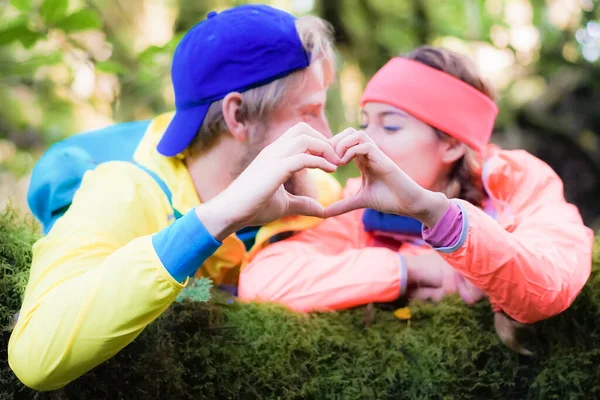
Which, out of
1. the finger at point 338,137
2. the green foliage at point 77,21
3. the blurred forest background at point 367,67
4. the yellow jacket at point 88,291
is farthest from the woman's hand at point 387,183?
the blurred forest background at point 367,67

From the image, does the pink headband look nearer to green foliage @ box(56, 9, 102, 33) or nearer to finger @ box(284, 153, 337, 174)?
finger @ box(284, 153, 337, 174)

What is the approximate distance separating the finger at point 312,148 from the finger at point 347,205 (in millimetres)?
137

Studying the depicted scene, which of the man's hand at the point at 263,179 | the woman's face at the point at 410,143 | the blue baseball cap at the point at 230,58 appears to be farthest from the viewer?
the woman's face at the point at 410,143

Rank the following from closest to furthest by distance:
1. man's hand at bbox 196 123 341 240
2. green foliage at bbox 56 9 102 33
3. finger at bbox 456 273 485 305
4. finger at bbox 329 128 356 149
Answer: man's hand at bbox 196 123 341 240, finger at bbox 329 128 356 149, finger at bbox 456 273 485 305, green foliage at bbox 56 9 102 33

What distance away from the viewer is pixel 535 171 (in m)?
1.73

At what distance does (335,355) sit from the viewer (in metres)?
1.42

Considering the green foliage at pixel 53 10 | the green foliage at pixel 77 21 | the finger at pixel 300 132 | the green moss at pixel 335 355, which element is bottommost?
the green moss at pixel 335 355

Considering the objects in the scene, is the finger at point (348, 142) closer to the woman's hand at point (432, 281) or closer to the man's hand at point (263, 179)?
the man's hand at point (263, 179)

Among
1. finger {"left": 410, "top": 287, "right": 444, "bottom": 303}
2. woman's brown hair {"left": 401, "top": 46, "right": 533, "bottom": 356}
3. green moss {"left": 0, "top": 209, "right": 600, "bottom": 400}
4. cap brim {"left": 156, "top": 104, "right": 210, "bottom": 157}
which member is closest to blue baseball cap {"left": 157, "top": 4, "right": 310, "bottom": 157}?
cap brim {"left": 156, "top": 104, "right": 210, "bottom": 157}

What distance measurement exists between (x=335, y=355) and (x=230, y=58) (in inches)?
30.9

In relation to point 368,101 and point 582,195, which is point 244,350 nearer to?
point 368,101

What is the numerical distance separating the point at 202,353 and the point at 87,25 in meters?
1.10

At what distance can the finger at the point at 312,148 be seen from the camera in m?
1.15

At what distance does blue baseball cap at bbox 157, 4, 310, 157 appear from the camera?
1.62m
